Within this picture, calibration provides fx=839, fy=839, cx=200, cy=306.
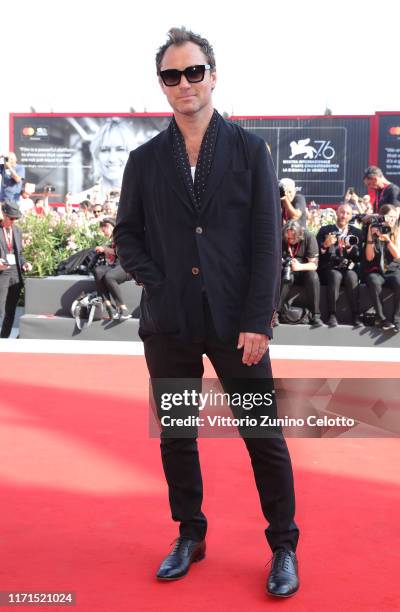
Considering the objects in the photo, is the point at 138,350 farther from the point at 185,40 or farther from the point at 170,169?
the point at 185,40

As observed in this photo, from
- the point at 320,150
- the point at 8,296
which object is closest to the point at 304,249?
the point at 8,296

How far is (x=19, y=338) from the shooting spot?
964cm

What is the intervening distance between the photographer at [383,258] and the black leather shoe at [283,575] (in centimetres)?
648

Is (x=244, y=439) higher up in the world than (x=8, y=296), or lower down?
higher up

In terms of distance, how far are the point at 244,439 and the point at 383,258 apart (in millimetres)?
6698

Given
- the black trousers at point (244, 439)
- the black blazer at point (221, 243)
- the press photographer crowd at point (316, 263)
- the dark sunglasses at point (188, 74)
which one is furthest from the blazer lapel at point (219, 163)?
the press photographer crowd at point (316, 263)

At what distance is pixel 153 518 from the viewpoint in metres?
3.52

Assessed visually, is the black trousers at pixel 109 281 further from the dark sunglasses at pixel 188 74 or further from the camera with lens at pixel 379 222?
the dark sunglasses at pixel 188 74

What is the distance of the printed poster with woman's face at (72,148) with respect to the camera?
23500 mm

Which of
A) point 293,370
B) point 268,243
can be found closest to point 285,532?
point 268,243

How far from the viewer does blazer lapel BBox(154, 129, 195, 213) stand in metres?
2.77

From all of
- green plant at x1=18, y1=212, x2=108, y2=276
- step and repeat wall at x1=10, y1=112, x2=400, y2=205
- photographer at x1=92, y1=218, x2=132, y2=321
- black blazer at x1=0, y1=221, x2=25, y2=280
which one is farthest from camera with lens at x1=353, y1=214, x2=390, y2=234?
step and repeat wall at x1=10, y1=112, x2=400, y2=205

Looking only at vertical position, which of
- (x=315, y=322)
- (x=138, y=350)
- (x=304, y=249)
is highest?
(x=304, y=249)

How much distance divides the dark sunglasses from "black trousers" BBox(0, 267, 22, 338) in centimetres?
720
